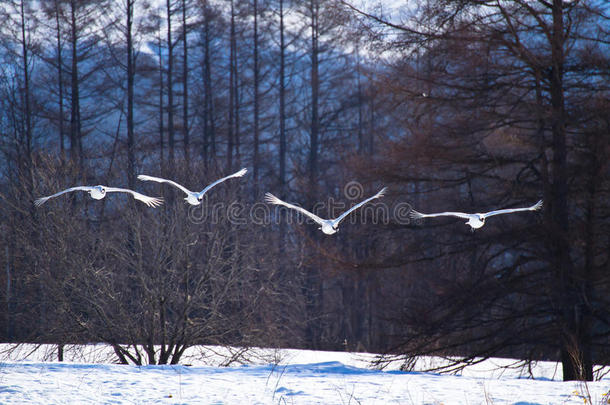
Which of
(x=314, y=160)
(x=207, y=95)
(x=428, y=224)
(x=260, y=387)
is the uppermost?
(x=207, y=95)

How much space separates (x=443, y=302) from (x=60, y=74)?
16458 mm

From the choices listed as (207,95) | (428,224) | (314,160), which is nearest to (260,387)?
(428,224)

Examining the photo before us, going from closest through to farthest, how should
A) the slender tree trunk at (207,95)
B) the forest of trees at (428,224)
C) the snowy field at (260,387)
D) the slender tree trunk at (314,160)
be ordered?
the snowy field at (260,387)
the forest of trees at (428,224)
the slender tree trunk at (314,160)
the slender tree trunk at (207,95)

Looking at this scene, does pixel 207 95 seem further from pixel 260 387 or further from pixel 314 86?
pixel 260 387

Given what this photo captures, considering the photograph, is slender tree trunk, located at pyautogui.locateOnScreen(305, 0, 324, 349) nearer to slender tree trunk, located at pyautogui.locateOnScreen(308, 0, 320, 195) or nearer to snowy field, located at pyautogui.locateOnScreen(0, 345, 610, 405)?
slender tree trunk, located at pyautogui.locateOnScreen(308, 0, 320, 195)

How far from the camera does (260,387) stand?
7207 mm

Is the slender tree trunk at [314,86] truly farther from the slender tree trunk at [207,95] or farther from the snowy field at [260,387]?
the snowy field at [260,387]

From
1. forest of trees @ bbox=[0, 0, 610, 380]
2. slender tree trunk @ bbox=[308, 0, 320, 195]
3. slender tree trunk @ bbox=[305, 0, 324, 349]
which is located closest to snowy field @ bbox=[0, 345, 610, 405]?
forest of trees @ bbox=[0, 0, 610, 380]

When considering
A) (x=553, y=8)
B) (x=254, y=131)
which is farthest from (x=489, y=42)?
(x=254, y=131)

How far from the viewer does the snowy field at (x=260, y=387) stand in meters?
6.43

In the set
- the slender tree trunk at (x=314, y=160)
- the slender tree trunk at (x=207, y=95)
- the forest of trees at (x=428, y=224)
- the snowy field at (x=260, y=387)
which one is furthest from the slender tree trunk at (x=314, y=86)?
the snowy field at (x=260, y=387)

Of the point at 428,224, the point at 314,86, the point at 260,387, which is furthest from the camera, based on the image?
the point at 314,86

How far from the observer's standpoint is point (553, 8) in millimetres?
10703

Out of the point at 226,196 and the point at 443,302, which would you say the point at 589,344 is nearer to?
the point at 443,302
